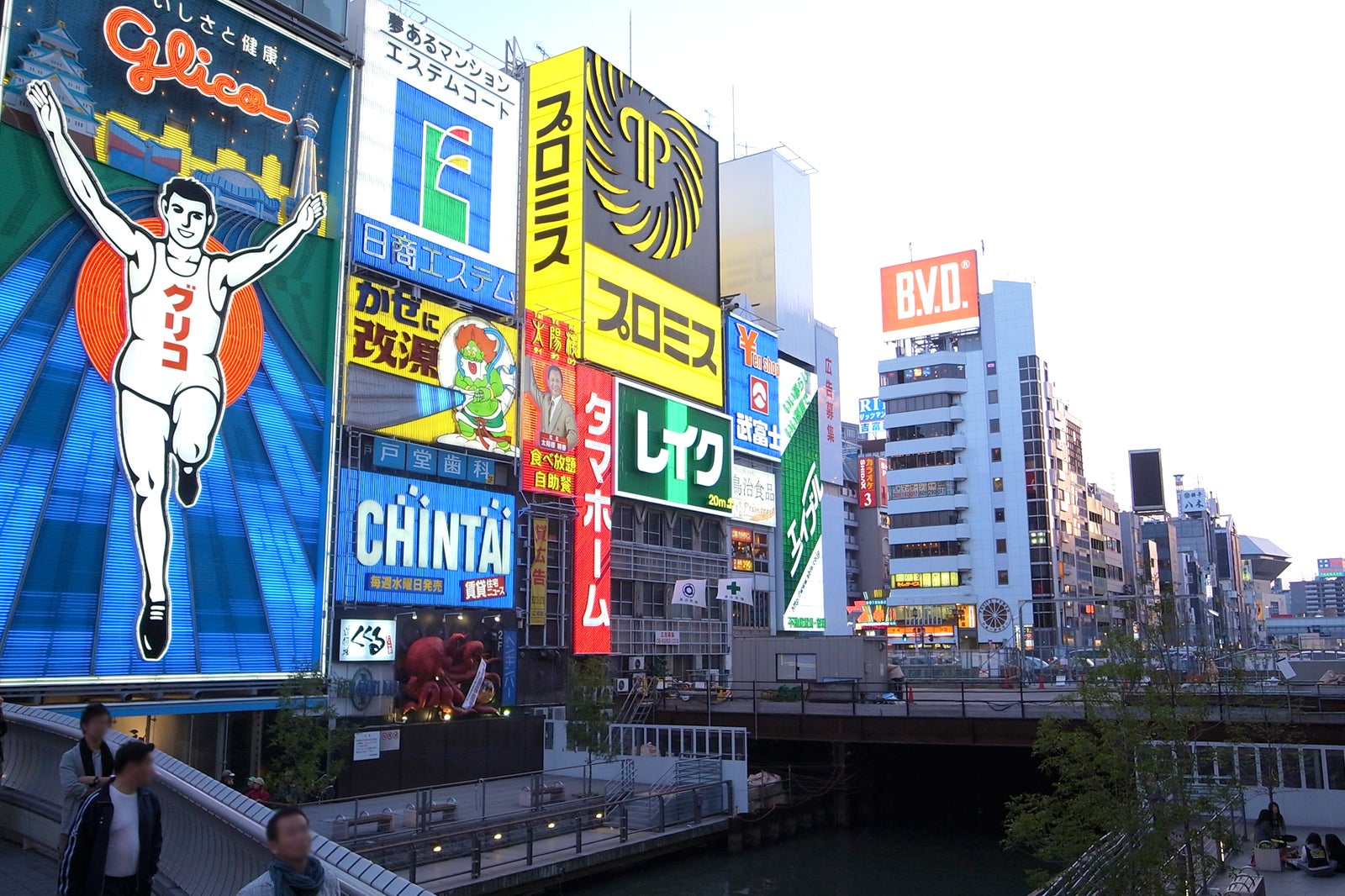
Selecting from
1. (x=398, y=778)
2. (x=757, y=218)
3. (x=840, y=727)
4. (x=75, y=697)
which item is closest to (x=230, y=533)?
(x=75, y=697)

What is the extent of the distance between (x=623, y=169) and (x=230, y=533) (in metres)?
35.2

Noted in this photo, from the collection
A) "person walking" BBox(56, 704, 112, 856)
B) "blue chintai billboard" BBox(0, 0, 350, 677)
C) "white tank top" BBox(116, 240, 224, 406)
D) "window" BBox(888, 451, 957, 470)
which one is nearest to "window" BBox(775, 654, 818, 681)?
"blue chintai billboard" BBox(0, 0, 350, 677)

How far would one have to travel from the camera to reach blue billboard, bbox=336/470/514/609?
42656 millimetres

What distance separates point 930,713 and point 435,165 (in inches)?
1230

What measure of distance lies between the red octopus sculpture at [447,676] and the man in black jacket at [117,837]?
1444 inches

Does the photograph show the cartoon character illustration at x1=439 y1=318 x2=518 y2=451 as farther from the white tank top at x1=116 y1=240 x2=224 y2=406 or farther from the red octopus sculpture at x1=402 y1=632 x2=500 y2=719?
the white tank top at x1=116 y1=240 x2=224 y2=406

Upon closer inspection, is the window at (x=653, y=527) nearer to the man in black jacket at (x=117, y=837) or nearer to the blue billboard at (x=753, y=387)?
the blue billboard at (x=753, y=387)

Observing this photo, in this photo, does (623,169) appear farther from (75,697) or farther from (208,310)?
(75,697)

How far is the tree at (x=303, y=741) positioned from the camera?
3431 centimetres

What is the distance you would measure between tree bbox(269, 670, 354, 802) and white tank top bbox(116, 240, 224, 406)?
1034 centimetres

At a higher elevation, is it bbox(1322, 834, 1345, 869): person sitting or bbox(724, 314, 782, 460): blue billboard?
bbox(724, 314, 782, 460): blue billboard

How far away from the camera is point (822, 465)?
9431 centimetres

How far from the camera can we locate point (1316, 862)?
2530 cm

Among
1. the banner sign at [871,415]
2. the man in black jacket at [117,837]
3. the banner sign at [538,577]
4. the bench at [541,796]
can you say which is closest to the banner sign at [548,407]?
the banner sign at [538,577]
